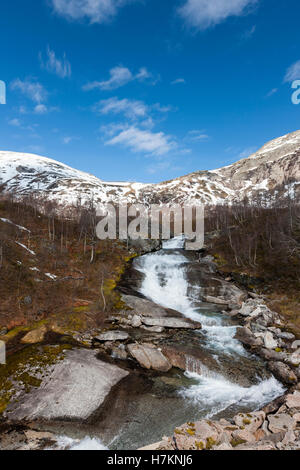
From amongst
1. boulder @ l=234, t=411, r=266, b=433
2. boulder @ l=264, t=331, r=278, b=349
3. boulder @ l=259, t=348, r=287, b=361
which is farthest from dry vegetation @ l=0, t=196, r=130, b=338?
boulder @ l=234, t=411, r=266, b=433

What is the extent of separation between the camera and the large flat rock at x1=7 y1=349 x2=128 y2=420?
48.2ft

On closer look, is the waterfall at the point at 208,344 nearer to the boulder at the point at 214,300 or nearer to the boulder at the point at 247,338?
the boulder at the point at 247,338

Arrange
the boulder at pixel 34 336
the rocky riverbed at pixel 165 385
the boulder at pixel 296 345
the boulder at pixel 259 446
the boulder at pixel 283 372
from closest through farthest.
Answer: the boulder at pixel 259 446 < the rocky riverbed at pixel 165 385 < the boulder at pixel 283 372 < the boulder at pixel 296 345 < the boulder at pixel 34 336

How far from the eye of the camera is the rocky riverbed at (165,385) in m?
12.5

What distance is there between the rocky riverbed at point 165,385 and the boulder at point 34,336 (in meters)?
2.47

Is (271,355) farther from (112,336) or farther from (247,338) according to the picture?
(112,336)

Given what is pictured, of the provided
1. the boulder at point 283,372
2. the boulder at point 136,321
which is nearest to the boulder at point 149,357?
the boulder at point 136,321

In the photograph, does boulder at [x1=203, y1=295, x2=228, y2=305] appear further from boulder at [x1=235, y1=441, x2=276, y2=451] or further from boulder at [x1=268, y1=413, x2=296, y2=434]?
boulder at [x1=235, y1=441, x2=276, y2=451]

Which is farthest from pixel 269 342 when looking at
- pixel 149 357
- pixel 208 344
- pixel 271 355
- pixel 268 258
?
pixel 268 258

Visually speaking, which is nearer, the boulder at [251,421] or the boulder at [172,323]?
the boulder at [251,421]

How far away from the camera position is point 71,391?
54.1 feet

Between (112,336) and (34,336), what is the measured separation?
7.95 m

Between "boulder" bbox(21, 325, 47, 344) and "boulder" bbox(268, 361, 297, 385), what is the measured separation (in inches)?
866

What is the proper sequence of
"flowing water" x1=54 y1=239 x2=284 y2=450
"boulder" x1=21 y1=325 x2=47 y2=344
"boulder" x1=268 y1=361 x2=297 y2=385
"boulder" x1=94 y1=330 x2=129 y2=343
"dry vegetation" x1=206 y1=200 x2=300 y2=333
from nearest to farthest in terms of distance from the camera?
"flowing water" x1=54 y1=239 x2=284 y2=450 < "boulder" x1=268 y1=361 x2=297 y2=385 < "boulder" x1=21 y1=325 x2=47 y2=344 < "boulder" x1=94 y1=330 x2=129 y2=343 < "dry vegetation" x1=206 y1=200 x2=300 y2=333
